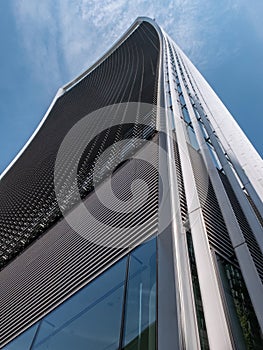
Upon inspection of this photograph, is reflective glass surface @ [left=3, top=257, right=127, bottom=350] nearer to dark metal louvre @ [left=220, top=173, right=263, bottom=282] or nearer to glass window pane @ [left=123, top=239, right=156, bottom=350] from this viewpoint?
glass window pane @ [left=123, top=239, right=156, bottom=350]

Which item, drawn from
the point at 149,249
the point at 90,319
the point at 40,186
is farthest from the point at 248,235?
the point at 40,186

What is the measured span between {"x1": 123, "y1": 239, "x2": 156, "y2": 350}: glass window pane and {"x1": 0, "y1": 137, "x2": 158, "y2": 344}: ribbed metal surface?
19.9 inches

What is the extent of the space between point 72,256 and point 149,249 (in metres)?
2.31

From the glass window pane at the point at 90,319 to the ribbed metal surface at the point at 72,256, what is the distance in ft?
1.00

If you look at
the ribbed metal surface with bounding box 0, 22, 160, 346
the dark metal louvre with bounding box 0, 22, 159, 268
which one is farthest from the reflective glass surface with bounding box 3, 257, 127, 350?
the dark metal louvre with bounding box 0, 22, 159, 268

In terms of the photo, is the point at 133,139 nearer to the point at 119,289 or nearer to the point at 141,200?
the point at 141,200

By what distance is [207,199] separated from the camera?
226 inches

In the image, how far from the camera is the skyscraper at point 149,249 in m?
3.39

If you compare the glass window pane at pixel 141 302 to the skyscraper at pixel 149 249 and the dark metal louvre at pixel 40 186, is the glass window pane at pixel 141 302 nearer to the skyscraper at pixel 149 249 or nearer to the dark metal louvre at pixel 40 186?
the skyscraper at pixel 149 249

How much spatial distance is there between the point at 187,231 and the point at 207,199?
5.11 ft

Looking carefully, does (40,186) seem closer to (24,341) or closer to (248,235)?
(24,341)

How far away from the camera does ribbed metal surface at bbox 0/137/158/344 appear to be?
16.7ft

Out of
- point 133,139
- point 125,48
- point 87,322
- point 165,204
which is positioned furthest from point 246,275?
point 125,48

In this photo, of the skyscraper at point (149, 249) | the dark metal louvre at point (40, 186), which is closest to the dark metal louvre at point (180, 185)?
the skyscraper at point (149, 249)
